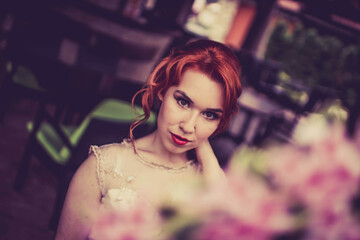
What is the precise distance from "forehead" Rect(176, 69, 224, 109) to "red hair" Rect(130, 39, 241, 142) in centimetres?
2

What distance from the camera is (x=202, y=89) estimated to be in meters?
0.96

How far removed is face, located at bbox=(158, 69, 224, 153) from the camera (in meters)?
0.95

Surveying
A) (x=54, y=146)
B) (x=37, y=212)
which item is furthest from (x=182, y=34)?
(x=37, y=212)

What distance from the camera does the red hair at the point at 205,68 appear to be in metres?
0.98

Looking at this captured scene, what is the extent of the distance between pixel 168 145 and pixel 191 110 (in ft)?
0.45

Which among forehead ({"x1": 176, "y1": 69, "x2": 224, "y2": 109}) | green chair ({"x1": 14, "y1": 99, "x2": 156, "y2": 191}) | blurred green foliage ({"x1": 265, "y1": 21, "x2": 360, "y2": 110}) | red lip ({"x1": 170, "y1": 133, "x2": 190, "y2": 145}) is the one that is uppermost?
blurred green foliage ({"x1": 265, "y1": 21, "x2": 360, "y2": 110})

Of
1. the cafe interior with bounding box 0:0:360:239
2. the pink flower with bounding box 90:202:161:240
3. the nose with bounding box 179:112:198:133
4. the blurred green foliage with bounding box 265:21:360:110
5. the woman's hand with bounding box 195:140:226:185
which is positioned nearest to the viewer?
the pink flower with bounding box 90:202:161:240

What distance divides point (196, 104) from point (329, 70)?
1432cm

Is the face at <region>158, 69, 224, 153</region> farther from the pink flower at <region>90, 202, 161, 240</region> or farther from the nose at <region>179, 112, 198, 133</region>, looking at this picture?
the pink flower at <region>90, 202, 161, 240</region>

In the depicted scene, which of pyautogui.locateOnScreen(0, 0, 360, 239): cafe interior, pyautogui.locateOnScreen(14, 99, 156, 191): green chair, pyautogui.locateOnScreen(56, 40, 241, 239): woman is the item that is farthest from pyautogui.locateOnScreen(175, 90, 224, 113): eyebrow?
pyautogui.locateOnScreen(14, 99, 156, 191): green chair

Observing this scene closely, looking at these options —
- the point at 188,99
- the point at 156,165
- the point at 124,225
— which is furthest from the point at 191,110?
the point at 124,225

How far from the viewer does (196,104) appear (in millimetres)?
942

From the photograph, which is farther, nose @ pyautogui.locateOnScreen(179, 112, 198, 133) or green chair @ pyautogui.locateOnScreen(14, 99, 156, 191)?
green chair @ pyautogui.locateOnScreen(14, 99, 156, 191)

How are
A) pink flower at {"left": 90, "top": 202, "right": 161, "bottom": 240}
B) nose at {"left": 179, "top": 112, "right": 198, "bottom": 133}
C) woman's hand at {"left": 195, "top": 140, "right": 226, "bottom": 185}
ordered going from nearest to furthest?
pink flower at {"left": 90, "top": 202, "right": 161, "bottom": 240} → nose at {"left": 179, "top": 112, "right": 198, "bottom": 133} → woman's hand at {"left": 195, "top": 140, "right": 226, "bottom": 185}
